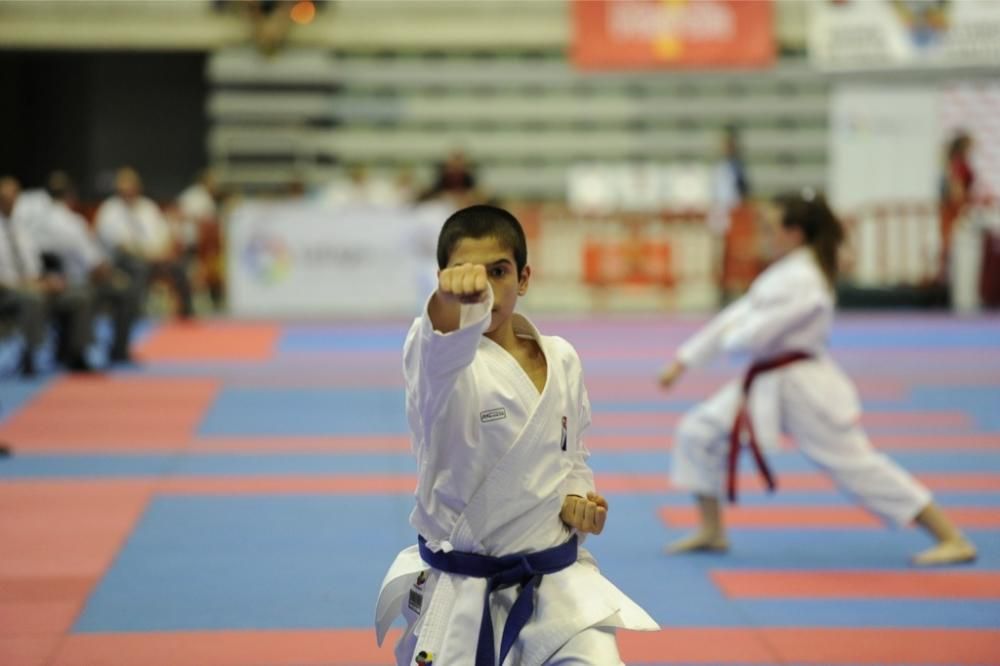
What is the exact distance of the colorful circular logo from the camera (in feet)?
55.6

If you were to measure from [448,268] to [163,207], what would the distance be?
18.4 m

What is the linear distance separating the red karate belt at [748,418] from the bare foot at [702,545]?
0.22 m

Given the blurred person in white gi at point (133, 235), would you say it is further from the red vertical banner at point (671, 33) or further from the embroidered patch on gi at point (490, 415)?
the embroidered patch on gi at point (490, 415)

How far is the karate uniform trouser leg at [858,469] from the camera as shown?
597 cm

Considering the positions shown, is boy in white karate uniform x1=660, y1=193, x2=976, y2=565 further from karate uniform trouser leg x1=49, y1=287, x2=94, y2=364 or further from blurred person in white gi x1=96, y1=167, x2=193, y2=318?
blurred person in white gi x1=96, y1=167, x2=193, y2=318

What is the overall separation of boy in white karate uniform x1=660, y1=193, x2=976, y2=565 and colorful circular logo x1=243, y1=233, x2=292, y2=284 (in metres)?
11.4

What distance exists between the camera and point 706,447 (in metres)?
6.11

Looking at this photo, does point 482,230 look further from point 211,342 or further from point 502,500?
point 211,342

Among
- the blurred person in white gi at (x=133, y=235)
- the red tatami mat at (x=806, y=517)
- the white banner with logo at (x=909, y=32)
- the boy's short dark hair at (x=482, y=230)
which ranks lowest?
the red tatami mat at (x=806, y=517)

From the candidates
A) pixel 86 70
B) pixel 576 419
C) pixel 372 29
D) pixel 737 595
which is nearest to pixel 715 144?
A: pixel 372 29

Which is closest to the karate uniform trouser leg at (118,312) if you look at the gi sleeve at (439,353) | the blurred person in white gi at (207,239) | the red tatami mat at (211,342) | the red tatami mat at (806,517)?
the red tatami mat at (211,342)

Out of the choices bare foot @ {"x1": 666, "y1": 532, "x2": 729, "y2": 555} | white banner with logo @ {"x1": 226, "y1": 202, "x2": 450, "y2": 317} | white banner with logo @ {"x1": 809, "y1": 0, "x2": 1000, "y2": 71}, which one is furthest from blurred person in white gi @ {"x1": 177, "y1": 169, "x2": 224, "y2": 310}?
bare foot @ {"x1": 666, "y1": 532, "x2": 729, "y2": 555}

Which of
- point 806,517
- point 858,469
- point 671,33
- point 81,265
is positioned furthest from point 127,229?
point 858,469

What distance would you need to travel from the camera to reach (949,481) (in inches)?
311
